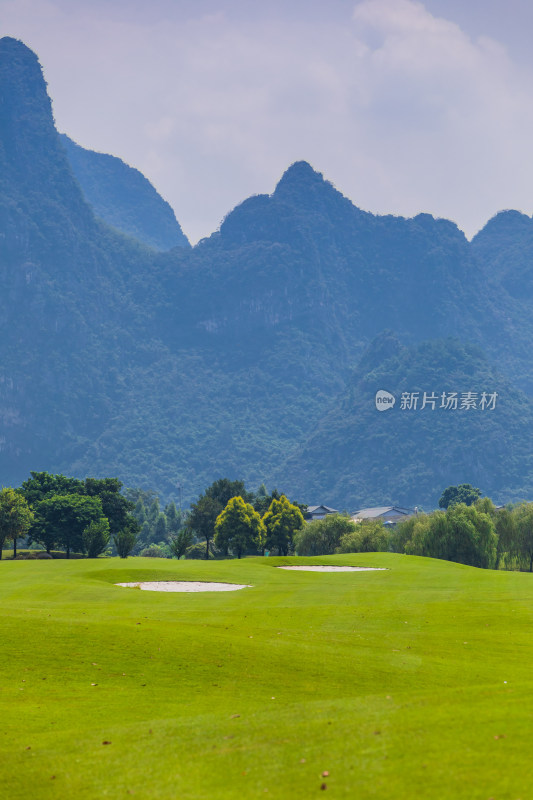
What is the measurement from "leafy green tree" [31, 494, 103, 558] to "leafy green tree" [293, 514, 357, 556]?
2694 cm

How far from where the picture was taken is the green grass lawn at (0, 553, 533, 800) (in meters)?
12.4

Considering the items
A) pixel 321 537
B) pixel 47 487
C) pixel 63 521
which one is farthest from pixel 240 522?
pixel 47 487

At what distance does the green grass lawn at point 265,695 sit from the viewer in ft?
40.5

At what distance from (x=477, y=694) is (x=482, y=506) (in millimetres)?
83736

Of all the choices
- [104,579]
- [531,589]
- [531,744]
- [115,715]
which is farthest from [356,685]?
[104,579]

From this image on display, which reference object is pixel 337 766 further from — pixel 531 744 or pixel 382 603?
pixel 382 603

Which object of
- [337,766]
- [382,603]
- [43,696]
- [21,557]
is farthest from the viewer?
[21,557]

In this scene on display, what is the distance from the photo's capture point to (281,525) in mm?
102125

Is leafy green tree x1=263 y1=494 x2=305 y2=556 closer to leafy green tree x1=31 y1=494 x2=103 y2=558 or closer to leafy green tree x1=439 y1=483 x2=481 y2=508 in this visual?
leafy green tree x1=31 y1=494 x2=103 y2=558

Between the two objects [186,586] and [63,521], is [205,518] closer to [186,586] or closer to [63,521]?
[63,521]

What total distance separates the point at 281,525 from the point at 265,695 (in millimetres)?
83712

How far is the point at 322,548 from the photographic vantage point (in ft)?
325

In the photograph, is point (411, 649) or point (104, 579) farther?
point (104, 579)

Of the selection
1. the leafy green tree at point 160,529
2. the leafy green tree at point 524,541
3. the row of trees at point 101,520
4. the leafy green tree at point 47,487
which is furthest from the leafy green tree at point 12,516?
the leafy green tree at point 160,529
